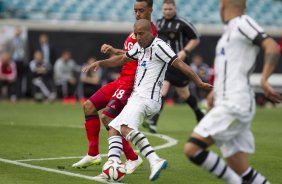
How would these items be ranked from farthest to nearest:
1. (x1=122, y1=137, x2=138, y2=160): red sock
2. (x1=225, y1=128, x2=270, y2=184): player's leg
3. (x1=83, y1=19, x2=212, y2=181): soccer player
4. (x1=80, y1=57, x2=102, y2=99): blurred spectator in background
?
(x1=80, y1=57, x2=102, y2=99): blurred spectator in background
(x1=122, y1=137, x2=138, y2=160): red sock
(x1=83, y1=19, x2=212, y2=181): soccer player
(x1=225, y1=128, x2=270, y2=184): player's leg

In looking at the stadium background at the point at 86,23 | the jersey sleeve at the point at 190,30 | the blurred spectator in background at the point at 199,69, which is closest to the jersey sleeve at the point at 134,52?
the jersey sleeve at the point at 190,30

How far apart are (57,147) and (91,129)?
2.52 m

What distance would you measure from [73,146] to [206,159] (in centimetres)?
565

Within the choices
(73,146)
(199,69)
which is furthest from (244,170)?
(199,69)

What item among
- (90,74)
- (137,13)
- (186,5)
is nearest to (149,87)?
(137,13)

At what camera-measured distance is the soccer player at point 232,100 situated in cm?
659

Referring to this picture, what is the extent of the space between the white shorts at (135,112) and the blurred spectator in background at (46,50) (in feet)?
63.0

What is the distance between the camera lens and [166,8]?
14.7m

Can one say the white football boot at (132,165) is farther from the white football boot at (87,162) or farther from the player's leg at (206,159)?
the player's leg at (206,159)

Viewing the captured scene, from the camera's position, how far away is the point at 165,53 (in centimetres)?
835

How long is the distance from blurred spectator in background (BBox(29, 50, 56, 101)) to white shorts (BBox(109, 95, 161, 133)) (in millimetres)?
19060

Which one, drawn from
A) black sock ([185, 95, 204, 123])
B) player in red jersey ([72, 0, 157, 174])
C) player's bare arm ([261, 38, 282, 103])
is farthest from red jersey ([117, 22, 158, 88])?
black sock ([185, 95, 204, 123])

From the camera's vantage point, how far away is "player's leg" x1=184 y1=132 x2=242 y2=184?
6.63 m

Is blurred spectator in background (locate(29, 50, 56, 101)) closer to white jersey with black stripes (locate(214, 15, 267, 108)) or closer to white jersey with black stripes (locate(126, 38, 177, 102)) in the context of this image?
white jersey with black stripes (locate(126, 38, 177, 102))
